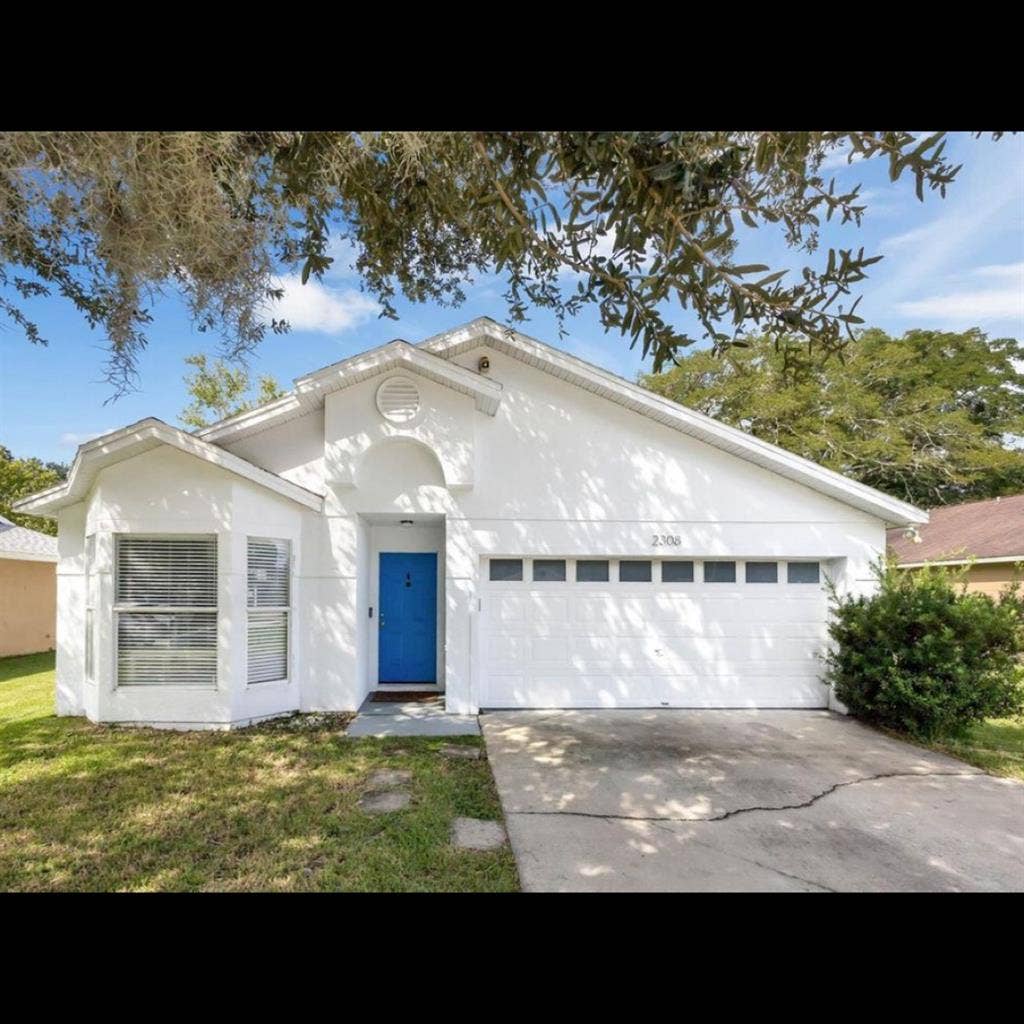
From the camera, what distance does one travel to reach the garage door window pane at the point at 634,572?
28.6 ft

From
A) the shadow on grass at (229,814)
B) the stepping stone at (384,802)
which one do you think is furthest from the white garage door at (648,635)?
the stepping stone at (384,802)

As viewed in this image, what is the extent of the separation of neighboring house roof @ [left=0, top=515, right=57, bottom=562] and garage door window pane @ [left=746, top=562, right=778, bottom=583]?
578 inches

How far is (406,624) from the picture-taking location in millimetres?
9328

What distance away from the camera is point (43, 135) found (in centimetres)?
399

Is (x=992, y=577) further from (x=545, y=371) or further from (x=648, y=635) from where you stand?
(x=545, y=371)

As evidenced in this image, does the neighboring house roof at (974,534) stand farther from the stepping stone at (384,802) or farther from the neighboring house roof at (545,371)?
the stepping stone at (384,802)

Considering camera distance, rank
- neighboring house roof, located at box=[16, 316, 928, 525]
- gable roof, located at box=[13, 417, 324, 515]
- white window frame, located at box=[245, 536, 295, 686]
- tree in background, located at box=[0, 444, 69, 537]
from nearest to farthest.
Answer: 1. gable roof, located at box=[13, 417, 324, 515]
2. white window frame, located at box=[245, 536, 295, 686]
3. neighboring house roof, located at box=[16, 316, 928, 525]
4. tree in background, located at box=[0, 444, 69, 537]

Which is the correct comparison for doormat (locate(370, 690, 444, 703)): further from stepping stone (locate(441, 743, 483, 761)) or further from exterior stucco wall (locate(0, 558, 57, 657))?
exterior stucco wall (locate(0, 558, 57, 657))

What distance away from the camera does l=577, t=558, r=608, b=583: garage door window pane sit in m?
8.70

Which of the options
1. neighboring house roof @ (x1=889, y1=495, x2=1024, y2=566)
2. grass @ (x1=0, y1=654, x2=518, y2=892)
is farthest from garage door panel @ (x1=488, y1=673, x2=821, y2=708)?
neighboring house roof @ (x1=889, y1=495, x2=1024, y2=566)

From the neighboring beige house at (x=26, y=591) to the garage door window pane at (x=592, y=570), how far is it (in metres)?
12.4
